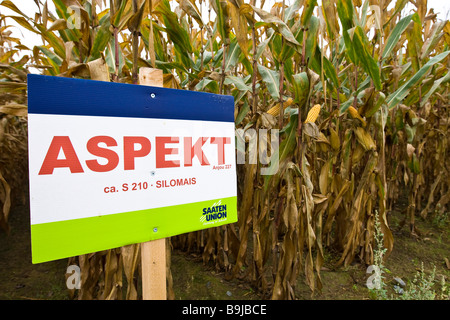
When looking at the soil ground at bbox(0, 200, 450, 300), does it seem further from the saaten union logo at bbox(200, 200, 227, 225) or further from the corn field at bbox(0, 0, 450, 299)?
the saaten union logo at bbox(200, 200, 227, 225)

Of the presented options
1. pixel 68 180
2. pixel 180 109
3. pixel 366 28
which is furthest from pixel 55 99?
pixel 366 28

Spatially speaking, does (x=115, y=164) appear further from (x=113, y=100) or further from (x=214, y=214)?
(x=214, y=214)

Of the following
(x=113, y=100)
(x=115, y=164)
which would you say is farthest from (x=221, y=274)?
(x=113, y=100)

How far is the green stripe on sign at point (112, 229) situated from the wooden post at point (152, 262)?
4 cm

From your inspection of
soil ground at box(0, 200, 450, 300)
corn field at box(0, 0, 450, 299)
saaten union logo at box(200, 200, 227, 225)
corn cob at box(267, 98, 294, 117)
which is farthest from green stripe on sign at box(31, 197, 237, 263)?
soil ground at box(0, 200, 450, 300)

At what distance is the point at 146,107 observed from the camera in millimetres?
735

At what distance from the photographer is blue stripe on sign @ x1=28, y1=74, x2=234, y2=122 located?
2.00ft

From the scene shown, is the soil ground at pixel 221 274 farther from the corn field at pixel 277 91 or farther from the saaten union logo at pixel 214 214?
the saaten union logo at pixel 214 214

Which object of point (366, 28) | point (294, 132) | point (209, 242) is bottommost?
point (209, 242)

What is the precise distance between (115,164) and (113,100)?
0.17 metres

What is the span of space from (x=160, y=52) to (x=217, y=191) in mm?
1023

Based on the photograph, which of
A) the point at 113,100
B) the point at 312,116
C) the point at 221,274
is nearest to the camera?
the point at 113,100

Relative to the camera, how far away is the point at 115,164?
692mm

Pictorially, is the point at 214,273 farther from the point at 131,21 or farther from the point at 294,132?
the point at 131,21
